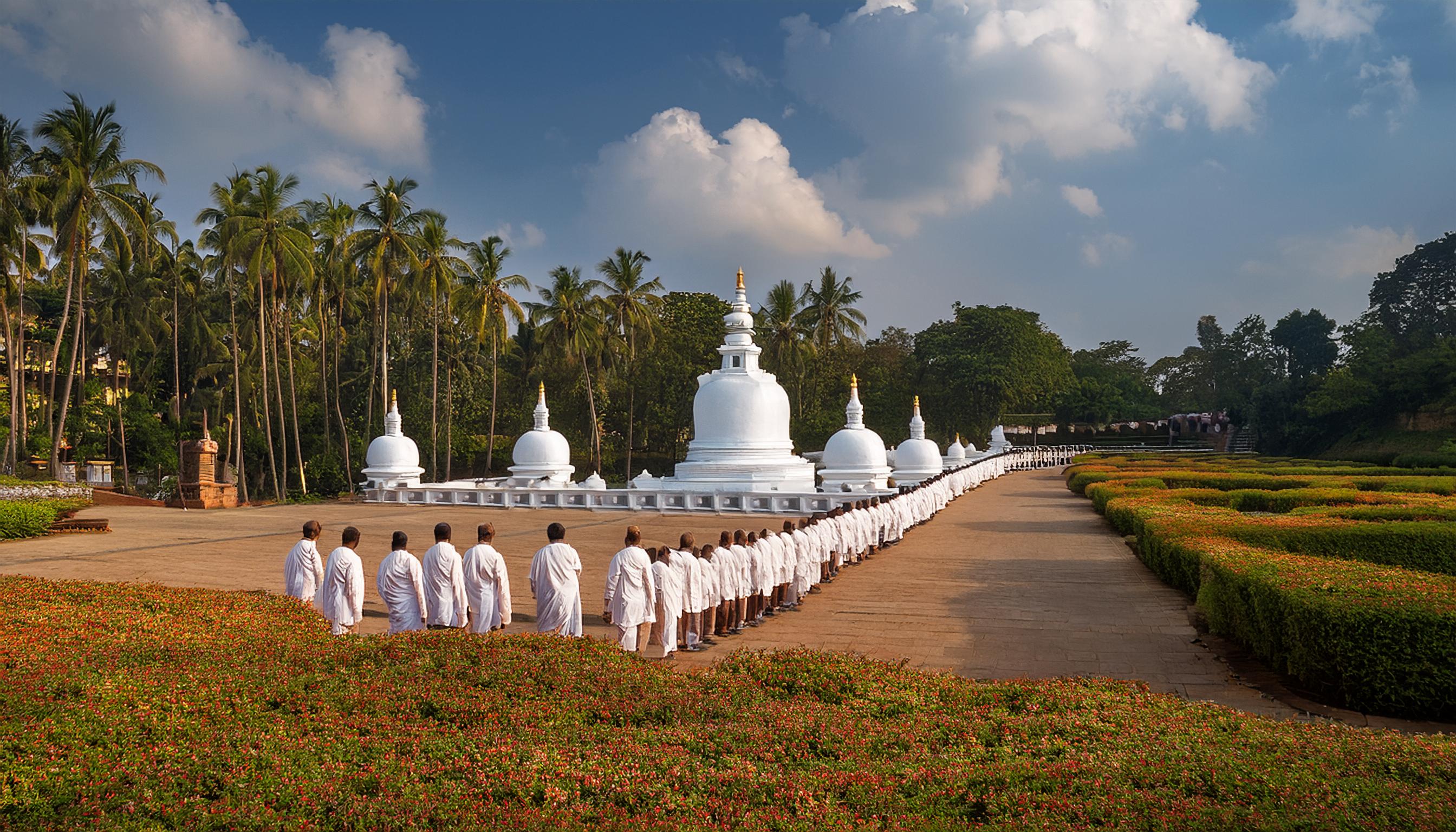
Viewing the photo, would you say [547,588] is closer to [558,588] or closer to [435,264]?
[558,588]

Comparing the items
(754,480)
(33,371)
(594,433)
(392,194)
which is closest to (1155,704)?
(754,480)

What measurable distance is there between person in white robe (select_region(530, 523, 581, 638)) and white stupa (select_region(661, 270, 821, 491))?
1937 centimetres

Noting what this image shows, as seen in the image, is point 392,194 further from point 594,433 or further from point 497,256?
point 594,433

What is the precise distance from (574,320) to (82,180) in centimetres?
2269

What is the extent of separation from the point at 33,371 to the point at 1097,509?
5040 centimetres

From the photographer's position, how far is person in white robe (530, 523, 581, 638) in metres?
9.31

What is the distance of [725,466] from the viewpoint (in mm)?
30094

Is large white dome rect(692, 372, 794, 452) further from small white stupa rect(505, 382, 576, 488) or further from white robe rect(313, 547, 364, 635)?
white robe rect(313, 547, 364, 635)

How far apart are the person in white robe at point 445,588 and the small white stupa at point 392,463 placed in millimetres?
21946

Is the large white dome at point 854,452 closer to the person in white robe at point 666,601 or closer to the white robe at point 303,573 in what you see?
the person in white robe at point 666,601

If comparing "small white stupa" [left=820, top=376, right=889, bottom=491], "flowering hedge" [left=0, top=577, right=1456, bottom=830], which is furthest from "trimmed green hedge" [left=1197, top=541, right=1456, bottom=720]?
"small white stupa" [left=820, top=376, right=889, bottom=491]

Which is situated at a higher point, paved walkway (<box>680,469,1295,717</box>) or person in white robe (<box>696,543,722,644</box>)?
person in white robe (<box>696,543,722,644</box>)

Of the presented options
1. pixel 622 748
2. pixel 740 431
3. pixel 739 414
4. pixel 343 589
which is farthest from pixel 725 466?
pixel 622 748

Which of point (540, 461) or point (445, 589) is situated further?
point (540, 461)
